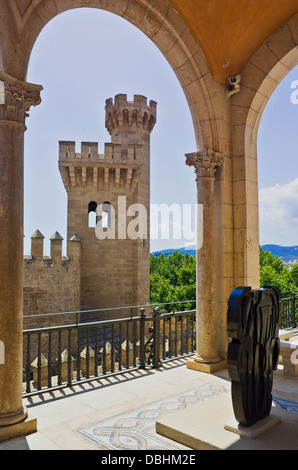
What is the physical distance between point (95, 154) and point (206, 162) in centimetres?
1208

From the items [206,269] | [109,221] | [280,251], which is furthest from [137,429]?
[280,251]

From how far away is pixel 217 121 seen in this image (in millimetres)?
5641

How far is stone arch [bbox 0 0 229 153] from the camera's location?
3.58 meters

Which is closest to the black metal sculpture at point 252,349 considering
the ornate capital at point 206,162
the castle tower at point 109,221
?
the ornate capital at point 206,162

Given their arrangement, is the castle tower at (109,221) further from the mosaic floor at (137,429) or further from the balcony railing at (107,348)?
the mosaic floor at (137,429)

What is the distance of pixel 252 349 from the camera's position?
3.09 m

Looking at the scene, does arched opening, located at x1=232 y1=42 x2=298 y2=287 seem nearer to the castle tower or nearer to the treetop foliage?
the castle tower

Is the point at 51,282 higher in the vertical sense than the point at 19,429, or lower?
higher

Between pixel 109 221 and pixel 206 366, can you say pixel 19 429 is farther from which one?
pixel 109 221

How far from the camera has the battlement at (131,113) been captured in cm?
1861

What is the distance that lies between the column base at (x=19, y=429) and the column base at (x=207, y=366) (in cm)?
272
